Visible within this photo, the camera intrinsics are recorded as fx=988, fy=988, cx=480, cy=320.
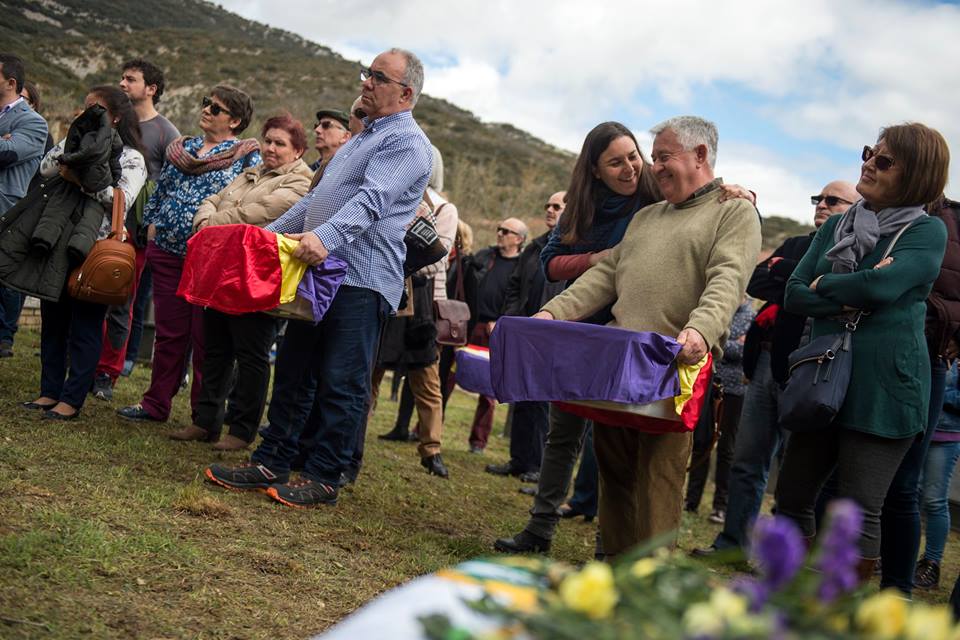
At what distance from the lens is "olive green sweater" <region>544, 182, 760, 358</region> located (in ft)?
12.5

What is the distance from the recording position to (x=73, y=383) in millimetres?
5906

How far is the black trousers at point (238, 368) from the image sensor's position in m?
5.62

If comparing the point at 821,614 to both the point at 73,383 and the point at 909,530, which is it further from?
the point at 73,383

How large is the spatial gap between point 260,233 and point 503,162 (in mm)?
46744

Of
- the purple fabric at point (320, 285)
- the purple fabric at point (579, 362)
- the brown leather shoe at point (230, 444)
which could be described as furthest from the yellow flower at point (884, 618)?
the brown leather shoe at point (230, 444)

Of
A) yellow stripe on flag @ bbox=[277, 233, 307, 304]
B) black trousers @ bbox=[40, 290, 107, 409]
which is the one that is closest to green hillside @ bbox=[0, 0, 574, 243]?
black trousers @ bbox=[40, 290, 107, 409]

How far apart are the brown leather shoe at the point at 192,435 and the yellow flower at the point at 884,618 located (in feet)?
17.4

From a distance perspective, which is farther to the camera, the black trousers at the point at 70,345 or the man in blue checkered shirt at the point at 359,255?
the black trousers at the point at 70,345

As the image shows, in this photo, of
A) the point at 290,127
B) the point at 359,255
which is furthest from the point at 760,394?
the point at 290,127

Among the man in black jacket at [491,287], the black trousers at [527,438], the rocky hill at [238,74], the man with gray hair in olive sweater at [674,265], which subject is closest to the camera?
the man with gray hair in olive sweater at [674,265]

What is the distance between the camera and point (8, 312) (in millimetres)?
8289

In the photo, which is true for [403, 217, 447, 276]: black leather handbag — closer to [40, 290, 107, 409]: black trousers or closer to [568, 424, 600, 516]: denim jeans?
[568, 424, 600, 516]: denim jeans

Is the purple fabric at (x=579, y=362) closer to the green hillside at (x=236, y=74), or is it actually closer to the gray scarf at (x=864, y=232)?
the gray scarf at (x=864, y=232)

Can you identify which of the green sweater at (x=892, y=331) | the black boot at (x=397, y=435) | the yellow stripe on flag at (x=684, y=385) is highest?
the green sweater at (x=892, y=331)
